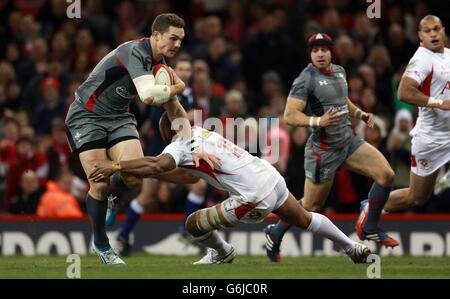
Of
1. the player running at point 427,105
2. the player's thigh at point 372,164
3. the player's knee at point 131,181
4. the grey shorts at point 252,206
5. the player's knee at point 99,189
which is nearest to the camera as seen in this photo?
the grey shorts at point 252,206

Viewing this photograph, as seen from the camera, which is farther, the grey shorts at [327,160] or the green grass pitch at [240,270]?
the grey shorts at [327,160]

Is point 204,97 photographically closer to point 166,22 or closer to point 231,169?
point 166,22

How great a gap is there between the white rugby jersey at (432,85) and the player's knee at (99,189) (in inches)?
146

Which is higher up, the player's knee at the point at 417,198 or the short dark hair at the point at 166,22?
the short dark hair at the point at 166,22

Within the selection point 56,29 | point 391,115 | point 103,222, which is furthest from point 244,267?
point 56,29

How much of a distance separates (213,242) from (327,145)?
206cm

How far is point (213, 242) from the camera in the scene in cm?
1280

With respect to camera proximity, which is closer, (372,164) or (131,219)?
(372,164)

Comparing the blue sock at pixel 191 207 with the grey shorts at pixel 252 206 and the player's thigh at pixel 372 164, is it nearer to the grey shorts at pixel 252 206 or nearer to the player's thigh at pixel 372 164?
the player's thigh at pixel 372 164

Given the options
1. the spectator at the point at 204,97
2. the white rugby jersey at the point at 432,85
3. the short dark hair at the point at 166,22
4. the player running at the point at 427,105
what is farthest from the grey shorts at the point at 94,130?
the spectator at the point at 204,97

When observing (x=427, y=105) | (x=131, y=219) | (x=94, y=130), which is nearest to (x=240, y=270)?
(x=94, y=130)

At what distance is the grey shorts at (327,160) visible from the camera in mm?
13977

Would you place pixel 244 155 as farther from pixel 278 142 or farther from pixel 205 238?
pixel 278 142

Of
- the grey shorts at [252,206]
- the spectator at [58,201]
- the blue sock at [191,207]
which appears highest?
the grey shorts at [252,206]
